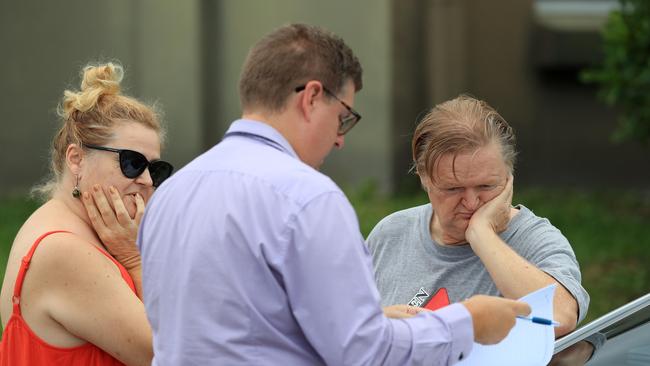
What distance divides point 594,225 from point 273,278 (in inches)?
288

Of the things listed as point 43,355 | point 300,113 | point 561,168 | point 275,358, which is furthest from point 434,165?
point 561,168

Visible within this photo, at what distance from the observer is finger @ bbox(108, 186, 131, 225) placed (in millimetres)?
2896

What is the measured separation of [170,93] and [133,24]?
757 mm

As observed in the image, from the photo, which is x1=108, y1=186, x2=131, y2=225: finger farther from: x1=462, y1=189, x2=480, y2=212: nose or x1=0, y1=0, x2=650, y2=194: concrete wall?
x1=0, y1=0, x2=650, y2=194: concrete wall

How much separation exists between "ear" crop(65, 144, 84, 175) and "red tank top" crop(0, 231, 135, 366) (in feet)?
0.81

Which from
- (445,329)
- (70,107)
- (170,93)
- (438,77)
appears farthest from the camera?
(438,77)

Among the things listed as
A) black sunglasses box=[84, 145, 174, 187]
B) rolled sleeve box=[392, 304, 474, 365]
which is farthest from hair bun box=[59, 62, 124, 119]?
rolled sleeve box=[392, 304, 474, 365]

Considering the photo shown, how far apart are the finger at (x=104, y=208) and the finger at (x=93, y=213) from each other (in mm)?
10

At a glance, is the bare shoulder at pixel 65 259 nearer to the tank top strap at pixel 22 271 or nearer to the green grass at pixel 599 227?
the tank top strap at pixel 22 271

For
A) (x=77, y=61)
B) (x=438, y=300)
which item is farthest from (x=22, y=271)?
(x=77, y=61)

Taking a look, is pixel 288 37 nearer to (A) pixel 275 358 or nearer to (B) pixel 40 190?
(A) pixel 275 358

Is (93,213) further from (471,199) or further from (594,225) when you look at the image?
(594,225)

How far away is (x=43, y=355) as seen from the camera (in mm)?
2729

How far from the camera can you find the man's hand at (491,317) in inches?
87.5
